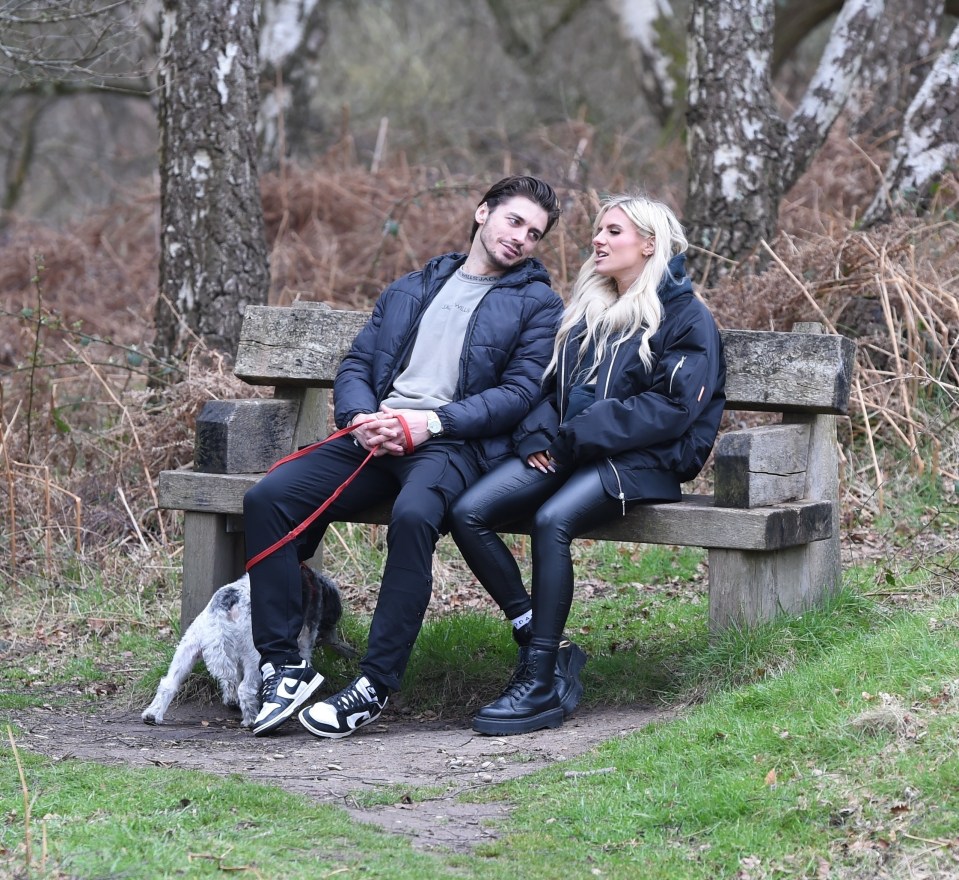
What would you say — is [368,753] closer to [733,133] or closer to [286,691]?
[286,691]

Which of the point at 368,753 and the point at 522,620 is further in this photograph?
the point at 522,620

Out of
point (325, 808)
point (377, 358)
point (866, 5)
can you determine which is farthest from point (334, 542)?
point (866, 5)

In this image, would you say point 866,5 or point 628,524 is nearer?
point 628,524

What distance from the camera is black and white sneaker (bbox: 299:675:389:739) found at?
4359 mm

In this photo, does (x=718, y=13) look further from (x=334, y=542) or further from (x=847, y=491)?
(x=334, y=542)

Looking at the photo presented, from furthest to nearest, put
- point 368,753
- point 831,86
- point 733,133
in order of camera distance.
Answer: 1. point 831,86
2. point 733,133
3. point 368,753

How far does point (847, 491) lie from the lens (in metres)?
6.26

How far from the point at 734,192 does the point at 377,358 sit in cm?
350

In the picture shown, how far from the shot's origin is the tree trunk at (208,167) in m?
6.97

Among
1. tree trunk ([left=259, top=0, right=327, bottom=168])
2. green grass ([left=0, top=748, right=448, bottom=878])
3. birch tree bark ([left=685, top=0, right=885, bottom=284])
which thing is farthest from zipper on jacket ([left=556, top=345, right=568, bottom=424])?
tree trunk ([left=259, top=0, right=327, bottom=168])

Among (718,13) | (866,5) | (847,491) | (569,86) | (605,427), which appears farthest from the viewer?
(569,86)

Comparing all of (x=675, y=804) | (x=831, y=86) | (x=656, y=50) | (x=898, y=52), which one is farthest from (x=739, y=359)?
(x=656, y=50)

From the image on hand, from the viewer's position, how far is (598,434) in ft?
14.2

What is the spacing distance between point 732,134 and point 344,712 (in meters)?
4.67
